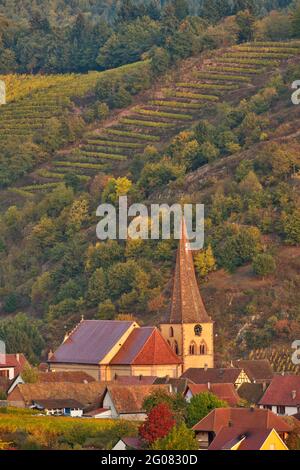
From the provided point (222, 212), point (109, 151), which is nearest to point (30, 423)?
point (222, 212)

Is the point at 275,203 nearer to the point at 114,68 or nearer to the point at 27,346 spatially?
the point at 27,346

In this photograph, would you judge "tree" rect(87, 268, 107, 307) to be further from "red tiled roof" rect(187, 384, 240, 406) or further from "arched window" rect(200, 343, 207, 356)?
"red tiled roof" rect(187, 384, 240, 406)

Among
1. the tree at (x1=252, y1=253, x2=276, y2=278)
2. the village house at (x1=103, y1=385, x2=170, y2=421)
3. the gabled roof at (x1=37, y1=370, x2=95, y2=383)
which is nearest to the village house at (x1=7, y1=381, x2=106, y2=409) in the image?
the village house at (x1=103, y1=385, x2=170, y2=421)

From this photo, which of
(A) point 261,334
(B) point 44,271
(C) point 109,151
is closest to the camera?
(A) point 261,334

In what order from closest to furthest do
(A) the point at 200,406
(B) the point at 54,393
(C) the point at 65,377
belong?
1. (A) the point at 200,406
2. (B) the point at 54,393
3. (C) the point at 65,377

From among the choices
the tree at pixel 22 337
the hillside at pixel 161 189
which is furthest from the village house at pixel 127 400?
the tree at pixel 22 337

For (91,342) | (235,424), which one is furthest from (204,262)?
(235,424)

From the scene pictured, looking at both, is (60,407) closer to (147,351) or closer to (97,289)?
(147,351)
